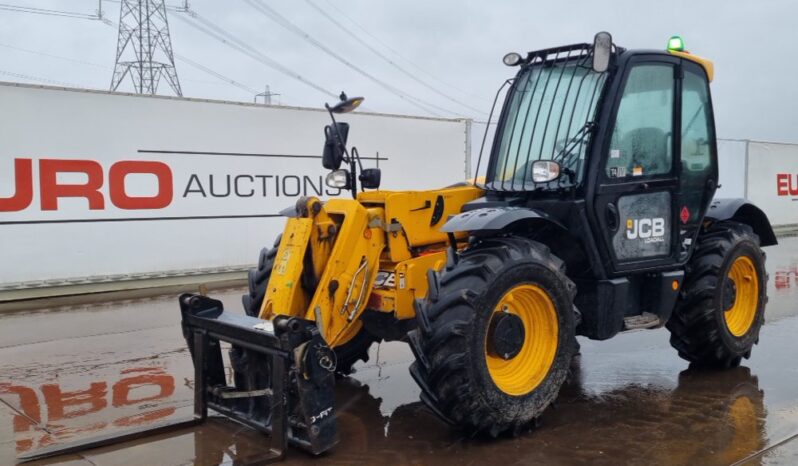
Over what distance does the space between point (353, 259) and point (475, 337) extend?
1034mm

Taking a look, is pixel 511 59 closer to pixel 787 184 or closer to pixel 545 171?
pixel 545 171

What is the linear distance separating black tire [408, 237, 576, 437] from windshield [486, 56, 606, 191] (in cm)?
88

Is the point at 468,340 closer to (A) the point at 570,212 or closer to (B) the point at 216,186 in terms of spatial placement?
(A) the point at 570,212

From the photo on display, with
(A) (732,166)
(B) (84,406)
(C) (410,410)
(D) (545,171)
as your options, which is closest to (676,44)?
(D) (545,171)

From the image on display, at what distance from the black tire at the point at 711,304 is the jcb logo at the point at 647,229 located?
0.62 meters

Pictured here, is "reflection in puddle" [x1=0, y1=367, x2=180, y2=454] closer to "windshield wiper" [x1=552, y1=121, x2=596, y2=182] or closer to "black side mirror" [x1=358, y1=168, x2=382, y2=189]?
"black side mirror" [x1=358, y1=168, x2=382, y2=189]

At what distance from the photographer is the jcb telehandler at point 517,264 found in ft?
13.5

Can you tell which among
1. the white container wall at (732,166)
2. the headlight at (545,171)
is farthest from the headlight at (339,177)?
the white container wall at (732,166)

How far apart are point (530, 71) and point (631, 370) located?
8.49 feet

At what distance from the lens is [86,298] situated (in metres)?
9.94

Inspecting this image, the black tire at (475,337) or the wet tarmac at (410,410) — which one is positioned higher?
the black tire at (475,337)

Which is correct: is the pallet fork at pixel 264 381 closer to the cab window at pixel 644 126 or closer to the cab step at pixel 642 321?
the cab step at pixel 642 321

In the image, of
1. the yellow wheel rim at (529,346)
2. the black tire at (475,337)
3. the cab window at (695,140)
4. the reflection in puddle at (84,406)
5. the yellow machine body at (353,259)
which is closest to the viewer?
the black tire at (475,337)

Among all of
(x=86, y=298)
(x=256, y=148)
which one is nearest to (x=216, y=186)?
(x=256, y=148)
